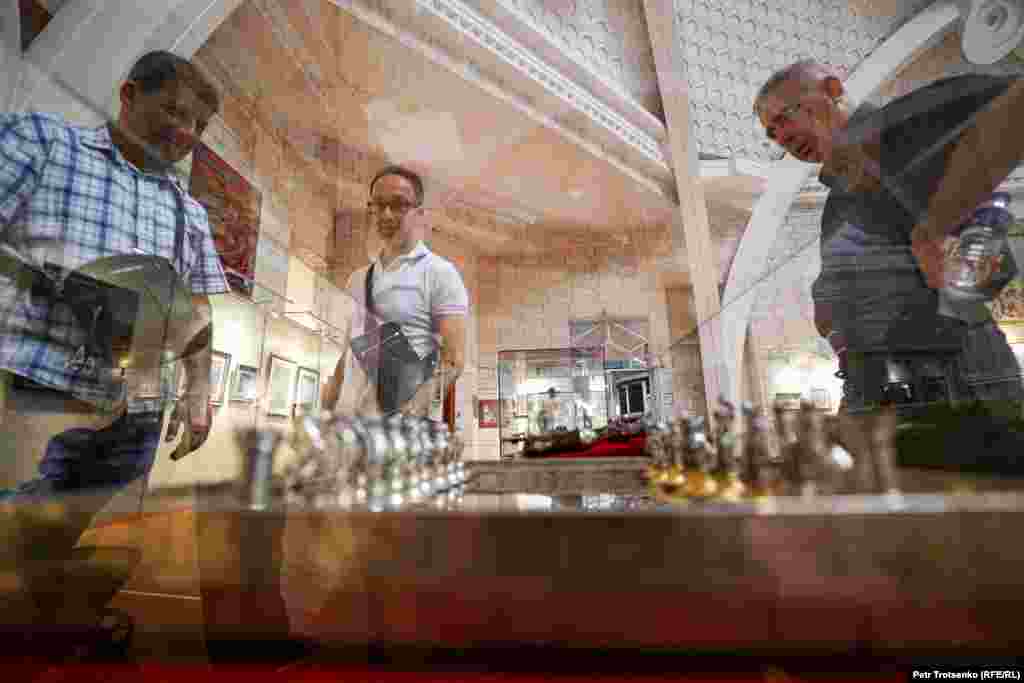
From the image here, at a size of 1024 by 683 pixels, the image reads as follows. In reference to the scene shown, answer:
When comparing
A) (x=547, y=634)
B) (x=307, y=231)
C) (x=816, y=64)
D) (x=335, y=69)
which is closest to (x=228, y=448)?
(x=547, y=634)

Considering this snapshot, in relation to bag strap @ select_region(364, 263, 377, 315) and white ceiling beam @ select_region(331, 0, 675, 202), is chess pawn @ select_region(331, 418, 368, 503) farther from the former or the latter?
white ceiling beam @ select_region(331, 0, 675, 202)

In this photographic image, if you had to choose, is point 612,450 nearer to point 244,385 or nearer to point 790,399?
point 790,399

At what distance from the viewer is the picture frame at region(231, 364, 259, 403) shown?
70 cm

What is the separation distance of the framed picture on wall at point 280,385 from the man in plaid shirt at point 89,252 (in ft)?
0.32

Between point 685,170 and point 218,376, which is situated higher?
point 685,170

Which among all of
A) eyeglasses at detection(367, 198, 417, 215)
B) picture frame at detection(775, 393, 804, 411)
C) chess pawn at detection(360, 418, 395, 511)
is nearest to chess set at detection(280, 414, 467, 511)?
chess pawn at detection(360, 418, 395, 511)

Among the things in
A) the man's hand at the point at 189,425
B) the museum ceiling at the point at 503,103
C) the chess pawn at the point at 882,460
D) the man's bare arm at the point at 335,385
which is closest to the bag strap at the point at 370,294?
the man's bare arm at the point at 335,385

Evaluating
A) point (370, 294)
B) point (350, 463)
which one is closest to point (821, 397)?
point (350, 463)

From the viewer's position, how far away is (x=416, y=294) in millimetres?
1211

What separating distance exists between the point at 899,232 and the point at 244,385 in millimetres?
1322

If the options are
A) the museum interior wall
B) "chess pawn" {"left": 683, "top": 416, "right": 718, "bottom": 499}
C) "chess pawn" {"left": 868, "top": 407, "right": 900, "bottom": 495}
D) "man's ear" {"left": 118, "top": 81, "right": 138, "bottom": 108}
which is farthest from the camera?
"man's ear" {"left": 118, "top": 81, "right": 138, "bottom": 108}

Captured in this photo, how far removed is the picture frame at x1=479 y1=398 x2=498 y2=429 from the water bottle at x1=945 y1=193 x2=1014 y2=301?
107cm

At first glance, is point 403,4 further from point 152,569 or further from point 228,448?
point 152,569

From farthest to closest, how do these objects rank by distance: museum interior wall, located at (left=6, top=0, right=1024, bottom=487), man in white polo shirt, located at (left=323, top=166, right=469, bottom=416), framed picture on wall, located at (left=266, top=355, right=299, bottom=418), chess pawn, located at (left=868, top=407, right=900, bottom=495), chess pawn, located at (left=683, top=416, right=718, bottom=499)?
man in white polo shirt, located at (left=323, top=166, right=469, bottom=416)
museum interior wall, located at (left=6, top=0, right=1024, bottom=487)
framed picture on wall, located at (left=266, top=355, right=299, bottom=418)
chess pawn, located at (left=683, top=416, right=718, bottom=499)
chess pawn, located at (left=868, top=407, right=900, bottom=495)
